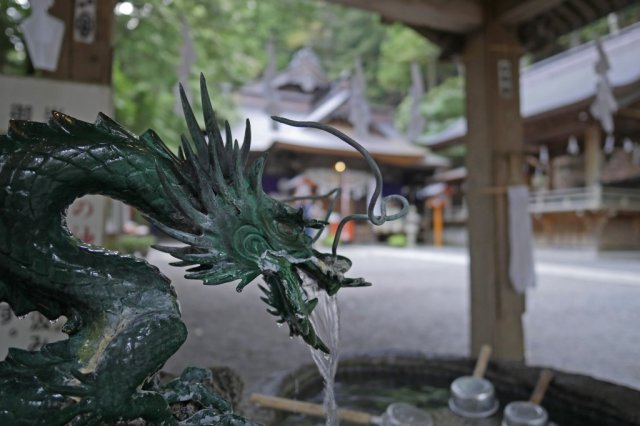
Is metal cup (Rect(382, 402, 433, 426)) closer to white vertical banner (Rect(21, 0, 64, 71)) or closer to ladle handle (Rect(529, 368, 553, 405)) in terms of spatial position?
ladle handle (Rect(529, 368, 553, 405))

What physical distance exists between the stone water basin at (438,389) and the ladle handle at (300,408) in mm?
62

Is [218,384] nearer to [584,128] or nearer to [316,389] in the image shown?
[316,389]

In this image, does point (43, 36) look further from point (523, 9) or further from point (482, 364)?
point (523, 9)

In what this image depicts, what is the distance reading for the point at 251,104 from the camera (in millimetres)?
19594

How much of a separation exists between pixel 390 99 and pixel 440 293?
19.9 m

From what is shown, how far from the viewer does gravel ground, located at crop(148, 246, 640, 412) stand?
13.1 feet

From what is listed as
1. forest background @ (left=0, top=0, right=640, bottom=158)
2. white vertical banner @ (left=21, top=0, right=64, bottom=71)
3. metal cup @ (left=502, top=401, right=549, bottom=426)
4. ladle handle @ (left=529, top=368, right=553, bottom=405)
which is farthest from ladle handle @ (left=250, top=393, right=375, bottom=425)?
forest background @ (left=0, top=0, right=640, bottom=158)

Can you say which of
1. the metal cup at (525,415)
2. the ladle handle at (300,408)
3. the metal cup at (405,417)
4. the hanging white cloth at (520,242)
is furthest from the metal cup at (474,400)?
the hanging white cloth at (520,242)

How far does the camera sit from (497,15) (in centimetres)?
348

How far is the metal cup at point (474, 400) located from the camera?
2.21m

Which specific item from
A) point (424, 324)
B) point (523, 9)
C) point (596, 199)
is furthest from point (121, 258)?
point (596, 199)

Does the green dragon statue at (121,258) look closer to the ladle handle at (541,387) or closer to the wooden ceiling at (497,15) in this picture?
the ladle handle at (541,387)

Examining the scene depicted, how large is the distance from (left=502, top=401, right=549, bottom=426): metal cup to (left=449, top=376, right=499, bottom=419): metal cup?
176 mm

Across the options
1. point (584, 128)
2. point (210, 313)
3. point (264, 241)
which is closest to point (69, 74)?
point (264, 241)
